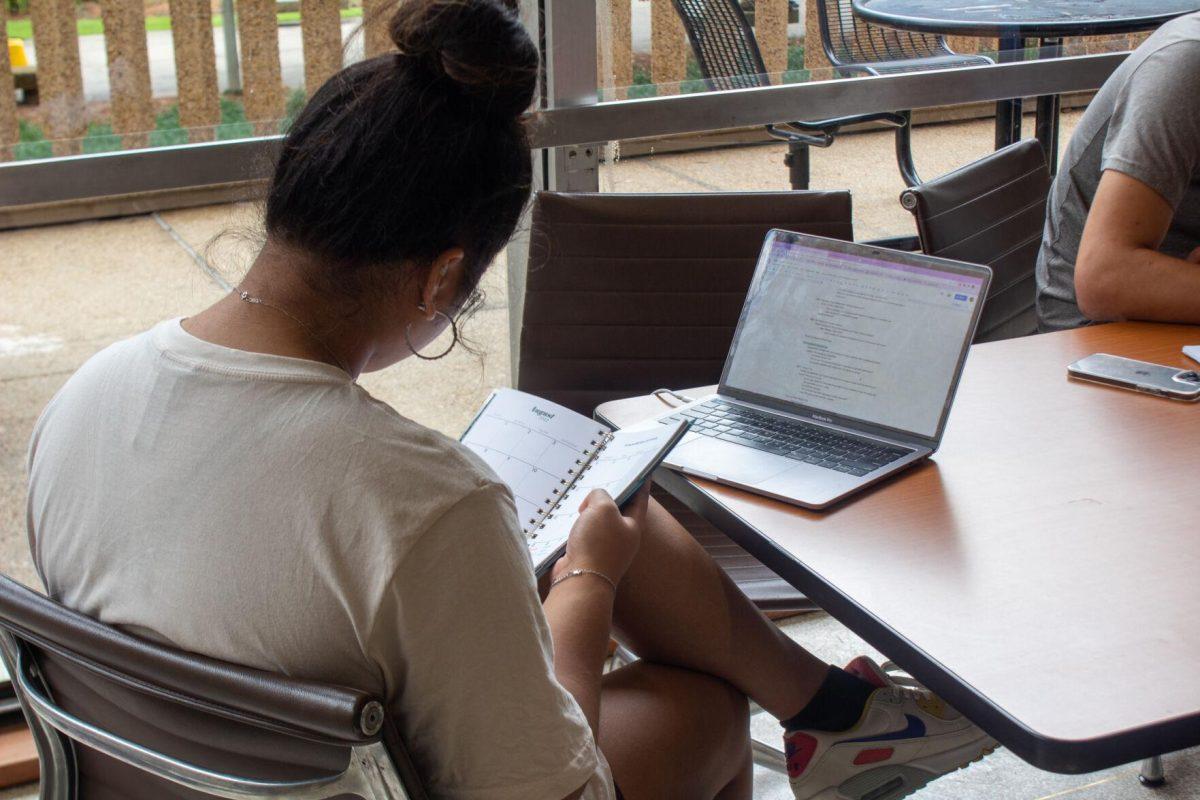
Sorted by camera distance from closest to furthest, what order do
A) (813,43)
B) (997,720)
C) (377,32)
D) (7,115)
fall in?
(997,720) → (377,32) → (7,115) → (813,43)

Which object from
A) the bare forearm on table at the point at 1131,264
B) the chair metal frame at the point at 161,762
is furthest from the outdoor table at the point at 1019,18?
the chair metal frame at the point at 161,762

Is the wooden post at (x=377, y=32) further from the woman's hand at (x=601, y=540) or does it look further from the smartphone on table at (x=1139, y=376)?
the smartphone on table at (x=1139, y=376)

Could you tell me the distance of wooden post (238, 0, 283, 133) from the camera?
2.28 m

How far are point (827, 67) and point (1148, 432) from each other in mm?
1380

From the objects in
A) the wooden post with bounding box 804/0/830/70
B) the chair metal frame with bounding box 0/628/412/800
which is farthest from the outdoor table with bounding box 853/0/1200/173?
the chair metal frame with bounding box 0/628/412/800

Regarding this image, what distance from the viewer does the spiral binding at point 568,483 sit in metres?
1.51

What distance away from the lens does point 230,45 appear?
227 cm

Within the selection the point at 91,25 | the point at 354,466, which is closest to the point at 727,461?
the point at 354,466

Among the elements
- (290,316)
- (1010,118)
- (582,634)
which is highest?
(1010,118)

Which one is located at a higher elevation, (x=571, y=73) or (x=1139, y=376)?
(x=571, y=73)

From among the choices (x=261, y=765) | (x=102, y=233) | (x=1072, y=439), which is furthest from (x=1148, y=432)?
(x=102, y=233)

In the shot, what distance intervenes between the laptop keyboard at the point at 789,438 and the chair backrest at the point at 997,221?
0.82 metres

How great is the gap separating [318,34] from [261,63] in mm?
116

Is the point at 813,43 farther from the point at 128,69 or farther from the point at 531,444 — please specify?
the point at 531,444
